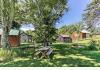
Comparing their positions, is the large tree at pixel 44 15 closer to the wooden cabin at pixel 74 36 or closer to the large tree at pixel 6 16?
the large tree at pixel 6 16

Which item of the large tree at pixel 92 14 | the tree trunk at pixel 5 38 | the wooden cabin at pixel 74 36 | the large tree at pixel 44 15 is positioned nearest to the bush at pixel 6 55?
the tree trunk at pixel 5 38

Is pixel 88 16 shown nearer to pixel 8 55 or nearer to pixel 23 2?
pixel 23 2

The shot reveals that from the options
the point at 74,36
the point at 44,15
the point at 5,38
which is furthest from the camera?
the point at 74,36

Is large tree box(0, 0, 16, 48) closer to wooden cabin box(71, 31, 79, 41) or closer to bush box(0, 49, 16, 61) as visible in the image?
bush box(0, 49, 16, 61)

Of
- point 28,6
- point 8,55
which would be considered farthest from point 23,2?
point 8,55

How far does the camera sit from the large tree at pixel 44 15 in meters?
32.1

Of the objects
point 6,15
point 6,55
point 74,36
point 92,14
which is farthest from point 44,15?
point 74,36

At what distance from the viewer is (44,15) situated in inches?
1281

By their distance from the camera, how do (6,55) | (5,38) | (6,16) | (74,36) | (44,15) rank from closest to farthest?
1. (6,55)
2. (5,38)
3. (6,16)
4. (44,15)
5. (74,36)

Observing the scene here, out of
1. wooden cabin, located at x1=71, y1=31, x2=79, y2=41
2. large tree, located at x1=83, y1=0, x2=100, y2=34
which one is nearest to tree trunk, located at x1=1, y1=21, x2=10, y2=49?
large tree, located at x1=83, y1=0, x2=100, y2=34

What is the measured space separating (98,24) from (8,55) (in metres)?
20.7

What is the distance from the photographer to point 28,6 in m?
33.2

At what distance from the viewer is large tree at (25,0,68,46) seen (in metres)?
32.1

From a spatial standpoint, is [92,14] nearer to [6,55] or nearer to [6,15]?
[6,15]
